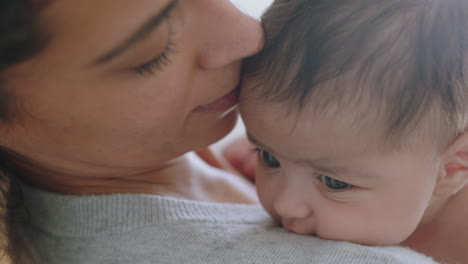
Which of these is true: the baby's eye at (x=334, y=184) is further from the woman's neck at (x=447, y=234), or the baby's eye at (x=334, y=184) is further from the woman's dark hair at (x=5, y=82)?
the woman's dark hair at (x=5, y=82)

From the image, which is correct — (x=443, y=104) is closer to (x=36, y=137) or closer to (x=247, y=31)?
(x=247, y=31)

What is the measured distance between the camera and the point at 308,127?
2.87 ft

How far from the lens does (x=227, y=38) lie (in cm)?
87

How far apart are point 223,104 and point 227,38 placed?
16 centimetres

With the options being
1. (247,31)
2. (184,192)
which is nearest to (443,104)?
(247,31)

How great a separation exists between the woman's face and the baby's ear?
366 mm

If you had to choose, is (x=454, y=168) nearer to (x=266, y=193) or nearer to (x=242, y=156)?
(x=266, y=193)

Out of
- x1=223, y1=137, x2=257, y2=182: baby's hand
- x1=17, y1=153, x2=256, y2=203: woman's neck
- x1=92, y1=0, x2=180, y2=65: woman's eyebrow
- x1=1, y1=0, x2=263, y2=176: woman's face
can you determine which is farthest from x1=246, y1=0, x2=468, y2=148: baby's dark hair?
x1=223, y1=137, x2=257, y2=182: baby's hand

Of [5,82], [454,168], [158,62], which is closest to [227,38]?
[158,62]

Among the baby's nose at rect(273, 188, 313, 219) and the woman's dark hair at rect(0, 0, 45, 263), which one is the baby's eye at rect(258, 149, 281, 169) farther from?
the woman's dark hair at rect(0, 0, 45, 263)

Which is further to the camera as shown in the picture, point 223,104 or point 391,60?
point 223,104

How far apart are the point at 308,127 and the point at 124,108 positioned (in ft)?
0.98

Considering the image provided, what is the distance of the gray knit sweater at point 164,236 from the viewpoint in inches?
35.0

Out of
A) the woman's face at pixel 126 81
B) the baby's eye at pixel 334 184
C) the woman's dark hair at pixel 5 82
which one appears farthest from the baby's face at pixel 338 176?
the woman's dark hair at pixel 5 82
